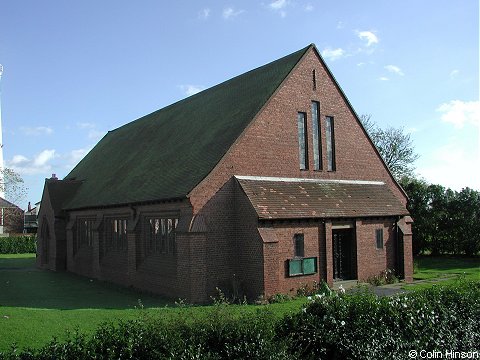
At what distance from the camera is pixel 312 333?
9.23 metres

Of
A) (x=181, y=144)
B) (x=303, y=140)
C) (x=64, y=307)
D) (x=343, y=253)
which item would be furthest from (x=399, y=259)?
(x=64, y=307)

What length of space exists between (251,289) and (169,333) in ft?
39.3

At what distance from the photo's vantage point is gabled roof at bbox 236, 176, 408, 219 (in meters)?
20.1

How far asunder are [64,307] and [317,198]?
Result: 1181 cm

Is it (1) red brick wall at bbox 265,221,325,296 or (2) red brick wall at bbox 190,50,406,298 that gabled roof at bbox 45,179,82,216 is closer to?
(2) red brick wall at bbox 190,50,406,298

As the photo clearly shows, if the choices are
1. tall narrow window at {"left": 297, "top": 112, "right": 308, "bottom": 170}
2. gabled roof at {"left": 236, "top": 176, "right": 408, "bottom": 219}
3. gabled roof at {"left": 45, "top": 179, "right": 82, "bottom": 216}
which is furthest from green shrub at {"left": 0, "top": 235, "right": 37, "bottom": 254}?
gabled roof at {"left": 236, "top": 176, "right": 408, "bottom": 219}

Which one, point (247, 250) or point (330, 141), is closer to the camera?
point (247, 250)

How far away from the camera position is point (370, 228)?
2375cm

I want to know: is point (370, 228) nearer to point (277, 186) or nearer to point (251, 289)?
point (277, 186)

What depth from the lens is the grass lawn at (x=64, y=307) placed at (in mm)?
13080

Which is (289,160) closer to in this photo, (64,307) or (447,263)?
(64,307)

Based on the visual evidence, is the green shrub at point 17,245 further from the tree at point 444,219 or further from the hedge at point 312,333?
the hedge at point 312,333

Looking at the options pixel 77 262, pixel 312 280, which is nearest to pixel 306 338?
pixel 312 280

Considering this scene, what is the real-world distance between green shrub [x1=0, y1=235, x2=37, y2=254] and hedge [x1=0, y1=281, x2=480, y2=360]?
52574 mm
